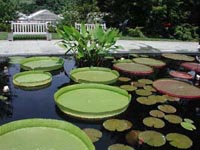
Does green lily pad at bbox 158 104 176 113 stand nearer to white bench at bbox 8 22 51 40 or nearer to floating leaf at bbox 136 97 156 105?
floating leaf at bbox 136 97 156 105

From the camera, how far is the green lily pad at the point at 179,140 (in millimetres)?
4262

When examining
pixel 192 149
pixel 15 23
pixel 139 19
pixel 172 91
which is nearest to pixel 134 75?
pixel 172 91

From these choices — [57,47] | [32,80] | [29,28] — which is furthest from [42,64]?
[29,28]

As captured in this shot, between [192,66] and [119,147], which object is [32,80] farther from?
[192,66]

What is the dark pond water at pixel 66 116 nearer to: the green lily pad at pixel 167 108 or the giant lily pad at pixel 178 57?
the green lily pad at pixel 167 108

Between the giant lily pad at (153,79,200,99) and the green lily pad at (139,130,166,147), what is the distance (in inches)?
70.6

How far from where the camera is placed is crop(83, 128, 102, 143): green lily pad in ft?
14.1

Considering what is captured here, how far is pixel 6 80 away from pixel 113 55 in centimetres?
400

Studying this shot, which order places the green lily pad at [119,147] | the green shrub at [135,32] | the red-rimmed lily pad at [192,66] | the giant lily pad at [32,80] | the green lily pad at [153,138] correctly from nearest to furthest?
1. the green lily pad at [119,147]
2. the green lily pad at [153,138]
3. the giant lily pad at [32,80]
4. the red-rimmed lily pad at [192,66]
5. the green shrub at [135,32]

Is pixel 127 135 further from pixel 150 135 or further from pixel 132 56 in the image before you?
pixel 132 56

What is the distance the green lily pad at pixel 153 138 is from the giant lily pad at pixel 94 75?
87.9 inches

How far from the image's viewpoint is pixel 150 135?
443cm

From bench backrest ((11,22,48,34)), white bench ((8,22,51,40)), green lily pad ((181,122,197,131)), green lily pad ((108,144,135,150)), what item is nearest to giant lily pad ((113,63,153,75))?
green lily pad ((181,122,197,131))

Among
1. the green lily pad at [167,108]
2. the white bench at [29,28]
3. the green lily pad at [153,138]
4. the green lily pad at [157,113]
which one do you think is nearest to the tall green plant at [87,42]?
the green lily pad at [167,108]
